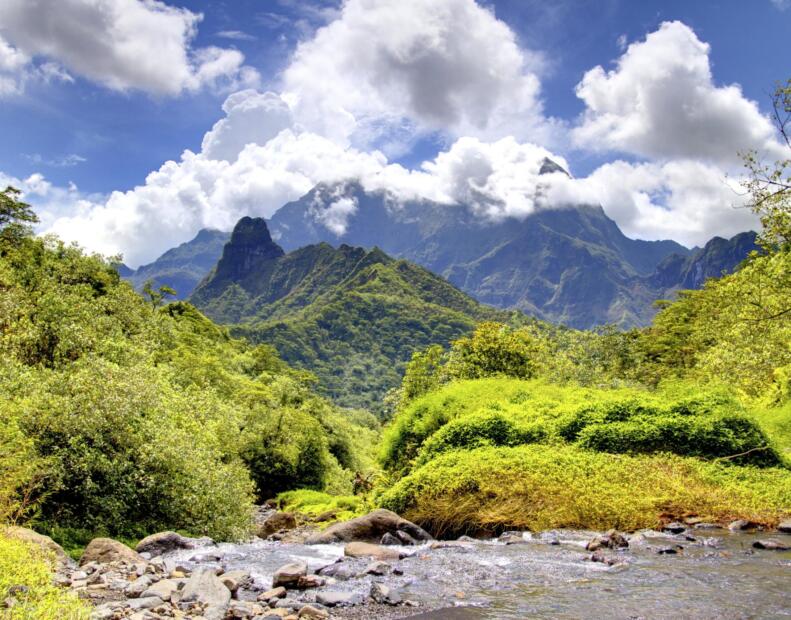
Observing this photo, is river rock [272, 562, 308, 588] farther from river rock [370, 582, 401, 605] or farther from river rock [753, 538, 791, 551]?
river rock [753, 538, 791, 551]

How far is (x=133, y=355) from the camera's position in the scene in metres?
34.5

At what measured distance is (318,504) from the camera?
1479 inches

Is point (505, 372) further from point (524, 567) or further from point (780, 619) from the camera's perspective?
point (780, 619)

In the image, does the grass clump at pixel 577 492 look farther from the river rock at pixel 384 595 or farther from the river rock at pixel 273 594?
the river rock at pixel 273 594

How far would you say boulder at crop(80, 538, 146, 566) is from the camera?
46.0 ft

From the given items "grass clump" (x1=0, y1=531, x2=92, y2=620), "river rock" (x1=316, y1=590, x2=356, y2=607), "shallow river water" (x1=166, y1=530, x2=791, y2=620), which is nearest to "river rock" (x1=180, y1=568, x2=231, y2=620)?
"shallow river water" (x1=166, y1=530, x2=791, y2=620)

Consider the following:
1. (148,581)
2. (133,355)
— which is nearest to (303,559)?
(148,581)

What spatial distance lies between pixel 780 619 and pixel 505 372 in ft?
101

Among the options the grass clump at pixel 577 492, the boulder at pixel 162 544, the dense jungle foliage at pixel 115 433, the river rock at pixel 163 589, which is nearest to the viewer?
the river rock at pixel 163 589

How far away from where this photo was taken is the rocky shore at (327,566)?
10.0m

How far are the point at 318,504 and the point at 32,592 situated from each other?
30.4 m

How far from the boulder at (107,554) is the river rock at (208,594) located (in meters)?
3.81

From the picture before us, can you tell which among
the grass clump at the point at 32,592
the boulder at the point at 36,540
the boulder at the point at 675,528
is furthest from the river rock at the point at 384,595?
the boulder at the point at 675,528

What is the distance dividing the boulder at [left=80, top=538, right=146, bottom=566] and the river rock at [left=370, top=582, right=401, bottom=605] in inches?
255
